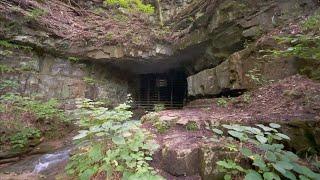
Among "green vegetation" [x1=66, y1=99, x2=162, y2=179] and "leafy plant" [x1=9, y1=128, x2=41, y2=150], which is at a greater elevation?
"green vegetation" [x1=66, y1=99, x2=162, y2=179]

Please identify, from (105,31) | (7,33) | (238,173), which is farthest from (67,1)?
(238,173)

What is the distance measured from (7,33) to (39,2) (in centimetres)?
196

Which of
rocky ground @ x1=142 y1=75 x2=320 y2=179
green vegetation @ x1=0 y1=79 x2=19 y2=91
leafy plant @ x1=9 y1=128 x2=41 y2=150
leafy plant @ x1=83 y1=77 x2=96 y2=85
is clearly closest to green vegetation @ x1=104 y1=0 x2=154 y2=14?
leafy plant @ x1=83 y1=77 x2=96 y2=85

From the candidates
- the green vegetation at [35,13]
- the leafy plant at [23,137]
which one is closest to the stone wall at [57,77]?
the green vegetation at [35,13]

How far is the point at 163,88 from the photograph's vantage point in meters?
11.7

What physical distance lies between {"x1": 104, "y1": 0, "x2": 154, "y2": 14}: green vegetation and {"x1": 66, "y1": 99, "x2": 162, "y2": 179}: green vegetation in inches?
280

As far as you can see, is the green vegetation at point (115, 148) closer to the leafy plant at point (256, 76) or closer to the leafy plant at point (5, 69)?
the leafy plant at point (256, 76)

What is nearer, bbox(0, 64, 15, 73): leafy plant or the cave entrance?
bbox(0, 64, 15, 73): leafy plant

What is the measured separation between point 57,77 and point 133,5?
162 inches

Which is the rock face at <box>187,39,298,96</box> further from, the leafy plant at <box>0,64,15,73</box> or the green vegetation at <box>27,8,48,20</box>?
the leafy plant at <box>0,64,15,73</box>

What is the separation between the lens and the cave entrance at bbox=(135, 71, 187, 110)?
11281 mm

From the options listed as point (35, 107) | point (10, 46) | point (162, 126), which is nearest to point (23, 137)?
point (35, 107)

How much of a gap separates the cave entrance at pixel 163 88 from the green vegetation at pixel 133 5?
2873mm

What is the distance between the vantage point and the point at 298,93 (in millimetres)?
3979
